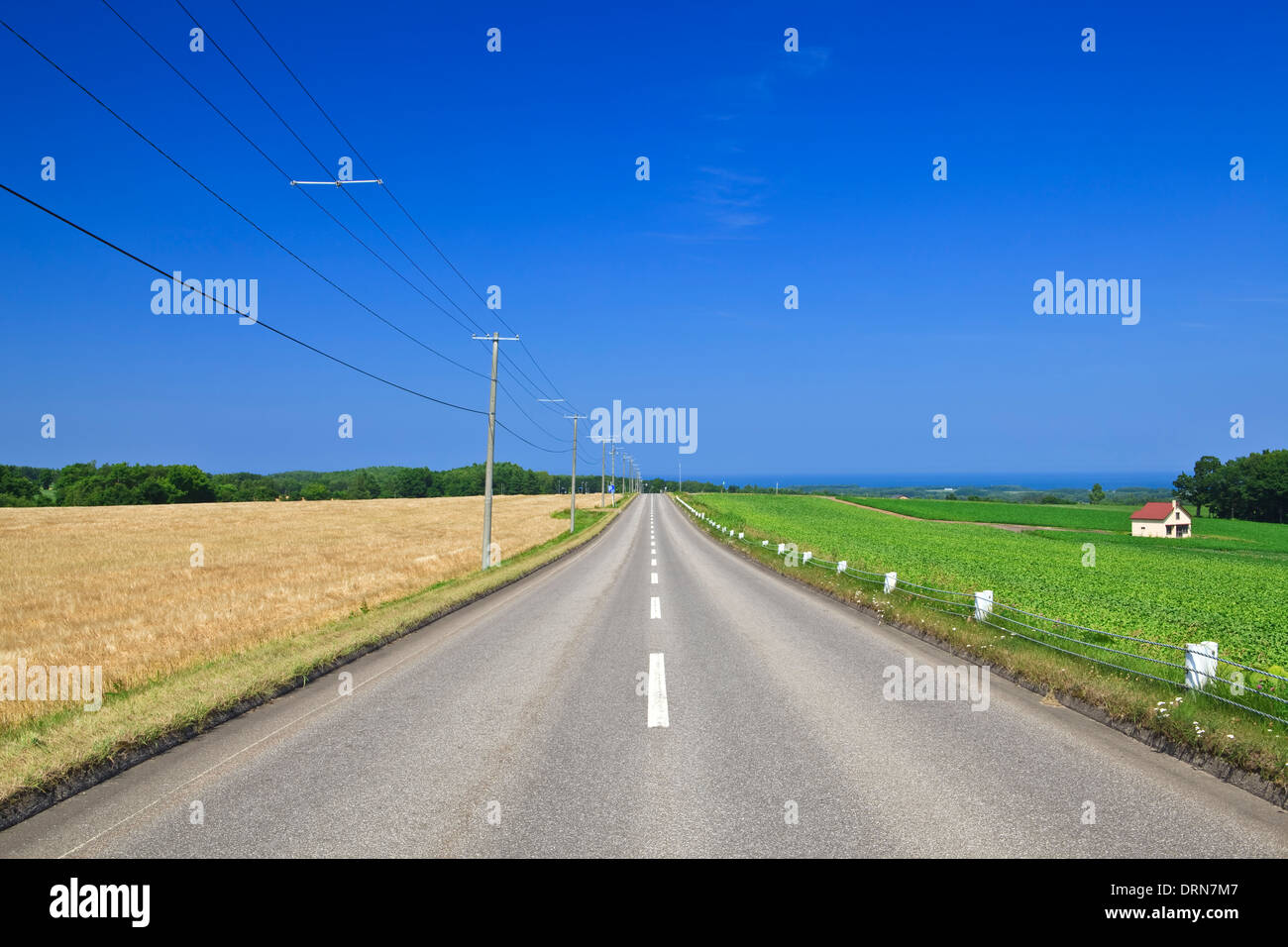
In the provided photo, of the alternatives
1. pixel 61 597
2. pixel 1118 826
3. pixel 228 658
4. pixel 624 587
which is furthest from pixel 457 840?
pixel 61 597

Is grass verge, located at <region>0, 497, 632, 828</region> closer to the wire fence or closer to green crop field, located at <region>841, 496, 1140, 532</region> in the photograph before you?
the wire fence

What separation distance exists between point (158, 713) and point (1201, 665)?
11312 mm

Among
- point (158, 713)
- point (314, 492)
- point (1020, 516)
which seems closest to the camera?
point (158, 713)

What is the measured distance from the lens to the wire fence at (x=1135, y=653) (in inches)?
284

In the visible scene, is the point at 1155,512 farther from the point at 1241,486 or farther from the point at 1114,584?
the point at 1114,584

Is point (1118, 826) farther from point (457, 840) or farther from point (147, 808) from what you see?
point (147, 808)

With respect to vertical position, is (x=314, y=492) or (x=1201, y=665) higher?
(x=1201, y=665)

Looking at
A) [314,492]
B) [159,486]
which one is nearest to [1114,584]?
[159,486]

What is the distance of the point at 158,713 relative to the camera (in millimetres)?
7156

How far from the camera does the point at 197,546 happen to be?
109ft

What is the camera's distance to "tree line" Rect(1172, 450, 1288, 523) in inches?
3639

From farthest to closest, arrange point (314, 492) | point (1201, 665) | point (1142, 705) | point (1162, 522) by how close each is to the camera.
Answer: point (314, 492)
point (1162, 522)
point (1201, 665)
point (1142, 705)

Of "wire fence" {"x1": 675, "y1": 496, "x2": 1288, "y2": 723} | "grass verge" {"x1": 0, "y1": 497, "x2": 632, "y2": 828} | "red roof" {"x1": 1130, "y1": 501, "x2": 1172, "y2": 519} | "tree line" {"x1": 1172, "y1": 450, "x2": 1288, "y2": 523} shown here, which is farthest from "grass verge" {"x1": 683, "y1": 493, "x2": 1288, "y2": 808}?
"tree line" {"x1": 1172, "y1": 450, "x2": 1288, "y2": 523}

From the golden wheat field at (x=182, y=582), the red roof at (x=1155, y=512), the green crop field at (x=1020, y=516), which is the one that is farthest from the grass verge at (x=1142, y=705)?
the green crop field at (x=1020, y=516)
